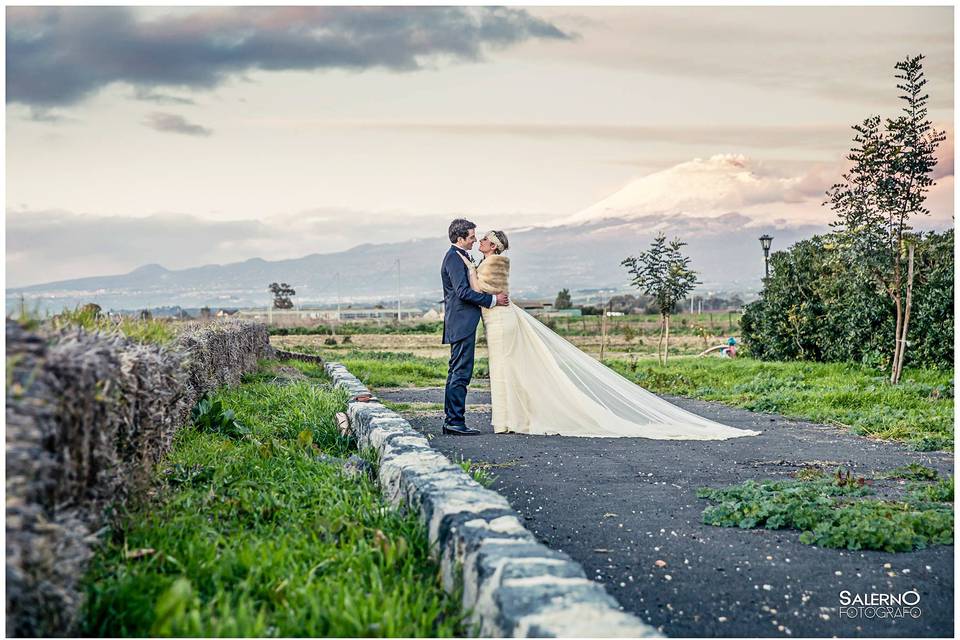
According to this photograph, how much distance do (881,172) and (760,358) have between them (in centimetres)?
730

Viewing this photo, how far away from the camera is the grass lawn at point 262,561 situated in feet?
11.0

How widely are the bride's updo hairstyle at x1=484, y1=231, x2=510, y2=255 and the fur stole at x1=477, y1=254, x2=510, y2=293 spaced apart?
3.8 inches

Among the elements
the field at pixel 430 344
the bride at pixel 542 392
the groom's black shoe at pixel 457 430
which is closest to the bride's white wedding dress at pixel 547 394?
the bride at pixel 542 392

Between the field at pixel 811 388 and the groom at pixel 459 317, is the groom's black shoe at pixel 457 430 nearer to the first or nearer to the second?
the groom at pixel 459 317

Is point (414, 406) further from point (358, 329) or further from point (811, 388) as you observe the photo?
point (358, 329)

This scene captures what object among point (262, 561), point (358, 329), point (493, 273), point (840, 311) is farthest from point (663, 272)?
point (358, 329)

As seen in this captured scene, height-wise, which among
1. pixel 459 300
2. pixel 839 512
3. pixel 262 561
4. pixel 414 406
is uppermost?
pixel 459 300

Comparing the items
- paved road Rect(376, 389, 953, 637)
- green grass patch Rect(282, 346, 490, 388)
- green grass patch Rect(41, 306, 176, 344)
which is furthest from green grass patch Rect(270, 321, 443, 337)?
green grass patch Rect(41, 306, 176, 344)

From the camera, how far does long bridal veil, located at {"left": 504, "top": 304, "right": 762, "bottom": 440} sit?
9.29 meters

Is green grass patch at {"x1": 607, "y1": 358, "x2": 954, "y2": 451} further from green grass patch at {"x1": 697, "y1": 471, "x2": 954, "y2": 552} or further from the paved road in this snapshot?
green grass patch at {"x1": 697, "y1": 471, "x2": 954, "y2": 552}

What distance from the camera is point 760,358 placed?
19.6m

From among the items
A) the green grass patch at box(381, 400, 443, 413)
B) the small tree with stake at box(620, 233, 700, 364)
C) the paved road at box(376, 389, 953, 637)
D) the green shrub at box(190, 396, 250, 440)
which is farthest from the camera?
the small tree with stake at box(620, 233, 700, 364)

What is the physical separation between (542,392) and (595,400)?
0.62m

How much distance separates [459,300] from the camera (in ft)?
30.0
